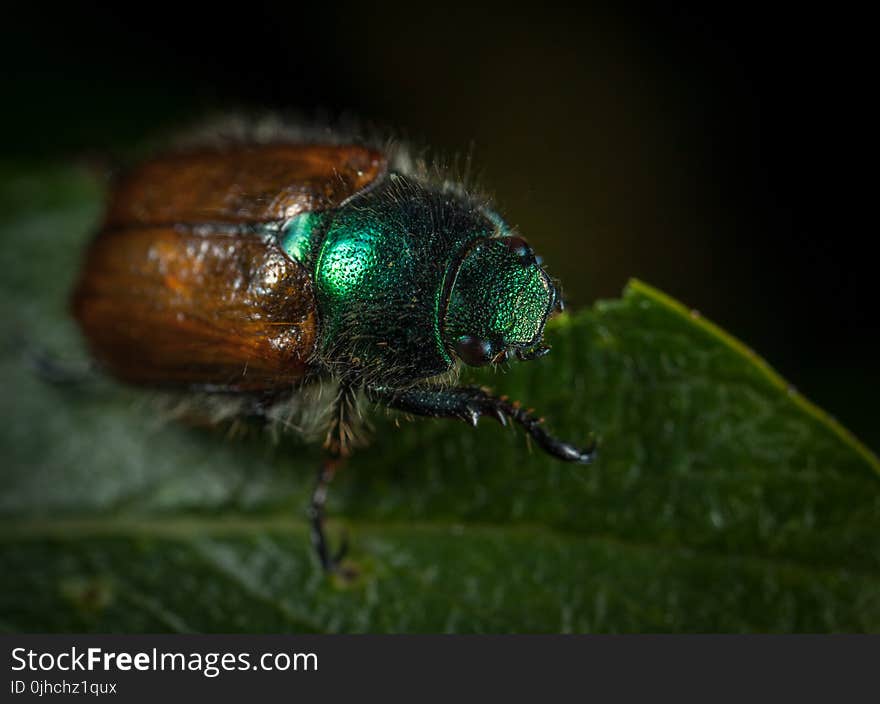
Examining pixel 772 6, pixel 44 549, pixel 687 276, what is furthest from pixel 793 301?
pixel 44 549

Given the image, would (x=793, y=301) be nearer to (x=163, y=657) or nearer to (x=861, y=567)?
(x=861, y=567)

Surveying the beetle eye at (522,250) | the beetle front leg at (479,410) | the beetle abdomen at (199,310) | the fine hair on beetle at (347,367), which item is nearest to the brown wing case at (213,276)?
the beetle abdomen at (199,310)

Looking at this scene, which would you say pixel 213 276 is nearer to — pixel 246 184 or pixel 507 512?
pixel 246 184

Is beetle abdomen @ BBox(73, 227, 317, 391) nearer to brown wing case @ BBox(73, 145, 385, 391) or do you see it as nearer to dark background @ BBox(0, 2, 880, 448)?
brown wing case @ BBox(73, 145, 385, 391)

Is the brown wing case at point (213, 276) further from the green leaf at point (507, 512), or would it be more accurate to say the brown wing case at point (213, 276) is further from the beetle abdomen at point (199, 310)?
the green leaf at point (507, 512)

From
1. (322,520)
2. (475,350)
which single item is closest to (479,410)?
(475,350)

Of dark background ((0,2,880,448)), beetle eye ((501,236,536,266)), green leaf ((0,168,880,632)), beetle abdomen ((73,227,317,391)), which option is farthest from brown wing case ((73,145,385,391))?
dark background ((0,2,880,448))
